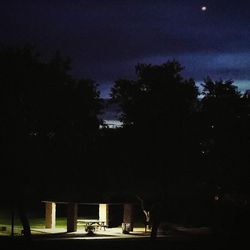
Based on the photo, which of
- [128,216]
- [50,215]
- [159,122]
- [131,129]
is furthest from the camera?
[50,215]

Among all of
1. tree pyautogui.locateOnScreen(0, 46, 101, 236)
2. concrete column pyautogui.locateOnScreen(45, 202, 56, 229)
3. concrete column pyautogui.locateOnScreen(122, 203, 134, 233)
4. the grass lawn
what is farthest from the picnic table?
tree pyautogui.locateOnScreen(0, 46, 101, 236)

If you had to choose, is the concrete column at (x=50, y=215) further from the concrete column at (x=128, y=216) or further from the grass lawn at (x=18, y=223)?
the concrete column at (x=128, y=216)

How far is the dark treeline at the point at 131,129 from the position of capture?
96.5ft

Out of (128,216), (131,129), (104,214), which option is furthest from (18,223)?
(131,129)

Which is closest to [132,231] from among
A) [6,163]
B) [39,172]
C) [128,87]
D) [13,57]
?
[39,172]

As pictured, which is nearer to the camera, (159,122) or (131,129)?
(159,122)

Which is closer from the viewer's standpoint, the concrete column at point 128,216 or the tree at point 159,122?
the tree at point 159,122

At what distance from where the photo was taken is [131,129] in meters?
32.2

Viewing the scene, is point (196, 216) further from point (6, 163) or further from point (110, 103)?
point (6, 163)

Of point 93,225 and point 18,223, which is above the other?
point 93,225

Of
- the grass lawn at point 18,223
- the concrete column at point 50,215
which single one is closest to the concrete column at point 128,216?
the concrete column at point 50,215

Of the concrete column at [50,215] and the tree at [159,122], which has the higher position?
the tree at [159,122]

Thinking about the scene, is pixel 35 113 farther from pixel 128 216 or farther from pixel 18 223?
pixel 18 223

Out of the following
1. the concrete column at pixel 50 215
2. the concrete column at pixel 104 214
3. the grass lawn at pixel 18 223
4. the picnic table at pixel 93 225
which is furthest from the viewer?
the concrete column at pixel 50 215
